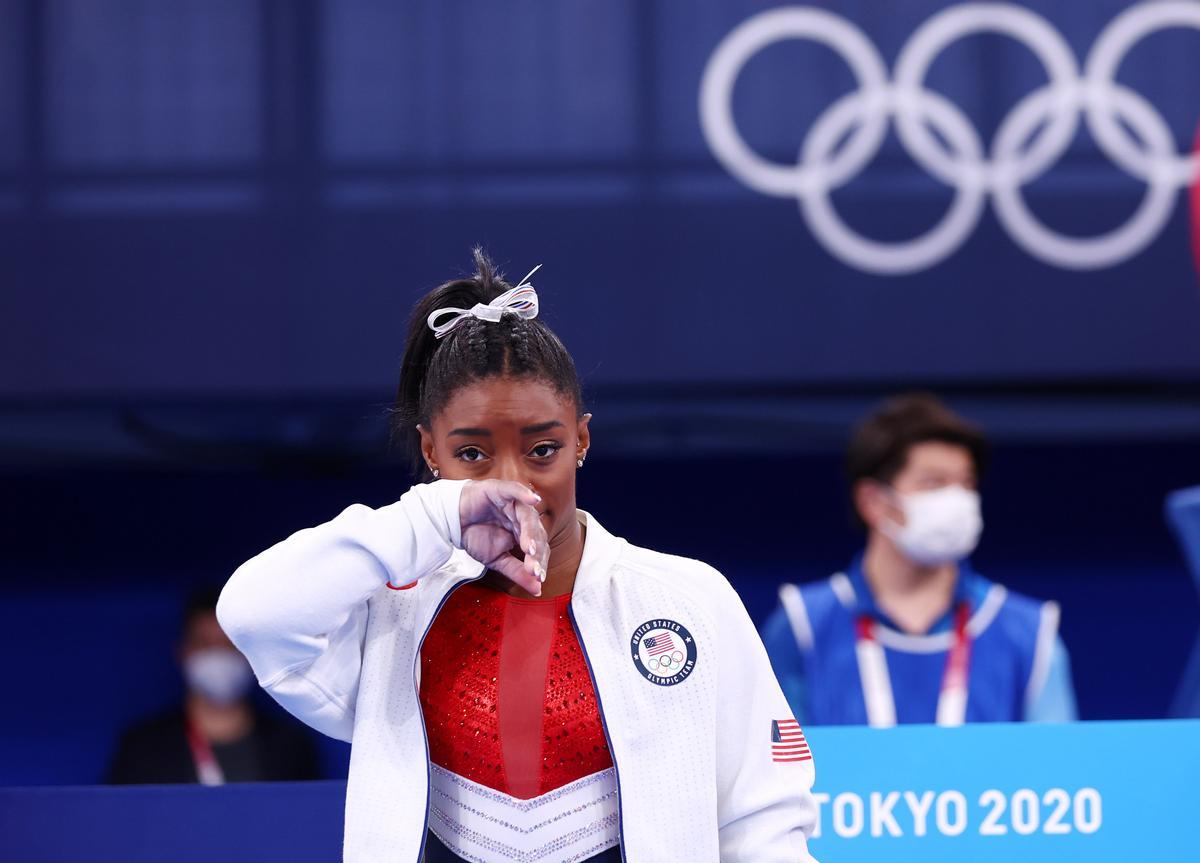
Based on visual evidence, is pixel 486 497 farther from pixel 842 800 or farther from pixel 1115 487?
pixel 1115 487

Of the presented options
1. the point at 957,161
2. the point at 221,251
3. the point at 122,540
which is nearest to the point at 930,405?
the point at 957,161

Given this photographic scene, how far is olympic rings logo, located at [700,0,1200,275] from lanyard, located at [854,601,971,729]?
1223 mm

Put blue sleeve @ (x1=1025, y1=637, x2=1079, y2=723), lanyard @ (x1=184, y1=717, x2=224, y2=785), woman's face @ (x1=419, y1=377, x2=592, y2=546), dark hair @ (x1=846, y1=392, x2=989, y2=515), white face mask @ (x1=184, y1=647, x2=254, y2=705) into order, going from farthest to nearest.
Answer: white face mask @ (x1=184, y1=647, x2=254, y2=705) → lanyard @ (x1=184, y1=717, x2=224, y2=785) → dark hair @ (x1=846, y1=392, x2=989, y2=515) → blue sleeve @ (x1=1025, y1=637, x2=1079, y2=723) → woman's face @ (x1=419, y1=377, x2=592, y2=546)

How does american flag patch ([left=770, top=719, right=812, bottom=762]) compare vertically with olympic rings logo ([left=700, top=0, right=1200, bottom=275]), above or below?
below

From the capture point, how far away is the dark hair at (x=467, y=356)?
6.62 feet

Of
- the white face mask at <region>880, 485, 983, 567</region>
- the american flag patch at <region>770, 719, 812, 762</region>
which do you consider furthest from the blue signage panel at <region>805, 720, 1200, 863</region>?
the white face mask at <region>880, 485, 983, 567</region>

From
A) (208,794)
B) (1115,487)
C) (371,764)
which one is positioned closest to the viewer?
(371,764)

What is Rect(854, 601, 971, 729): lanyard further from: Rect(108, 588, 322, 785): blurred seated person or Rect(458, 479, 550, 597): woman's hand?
Rect(458, 479, 550, 597): woman's hand

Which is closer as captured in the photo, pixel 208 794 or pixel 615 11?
pixel 208 794

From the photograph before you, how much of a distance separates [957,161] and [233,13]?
7.27ft

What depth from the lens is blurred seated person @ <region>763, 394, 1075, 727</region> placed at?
378cm

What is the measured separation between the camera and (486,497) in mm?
1859

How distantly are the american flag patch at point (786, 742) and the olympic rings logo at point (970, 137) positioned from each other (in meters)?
2.69

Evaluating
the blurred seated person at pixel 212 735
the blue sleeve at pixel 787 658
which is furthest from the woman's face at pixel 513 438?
the blurred seated person at pixel 212 735
